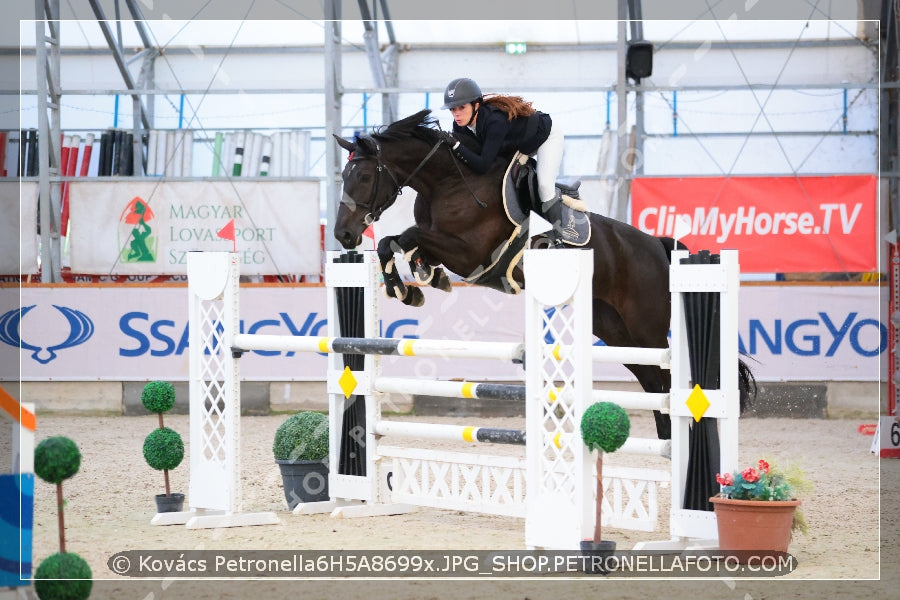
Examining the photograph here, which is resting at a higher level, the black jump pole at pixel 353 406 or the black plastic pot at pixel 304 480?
the black jump pole at pixel 353 406

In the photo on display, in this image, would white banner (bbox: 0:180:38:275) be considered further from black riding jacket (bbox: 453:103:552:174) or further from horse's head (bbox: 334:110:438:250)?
black riding jacket (bbox: 453:103:552:174)

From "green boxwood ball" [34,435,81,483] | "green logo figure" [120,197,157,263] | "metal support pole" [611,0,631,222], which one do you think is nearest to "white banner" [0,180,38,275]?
"green logo figure" [120,197,157,263]

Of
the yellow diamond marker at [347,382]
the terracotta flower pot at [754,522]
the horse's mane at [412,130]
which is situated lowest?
the terracotta flower pot at [754,522]

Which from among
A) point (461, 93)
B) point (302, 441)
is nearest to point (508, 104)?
point (461, 93)

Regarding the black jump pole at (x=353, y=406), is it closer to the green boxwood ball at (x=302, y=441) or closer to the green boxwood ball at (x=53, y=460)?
the green boxwood ball at (x=302, y=441)

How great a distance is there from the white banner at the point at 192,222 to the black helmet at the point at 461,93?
5119 millimetres

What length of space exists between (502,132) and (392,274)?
0.90 metres

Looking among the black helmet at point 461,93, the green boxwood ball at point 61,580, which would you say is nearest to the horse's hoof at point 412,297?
the black helmet at point 461,93

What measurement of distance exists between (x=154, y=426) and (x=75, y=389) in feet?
4.10

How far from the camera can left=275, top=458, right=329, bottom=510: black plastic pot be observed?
17.3 feet

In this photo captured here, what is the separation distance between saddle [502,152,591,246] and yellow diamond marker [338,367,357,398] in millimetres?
1084

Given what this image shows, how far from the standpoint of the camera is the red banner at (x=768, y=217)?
9.84 metres

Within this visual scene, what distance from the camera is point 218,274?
4914 millimetres

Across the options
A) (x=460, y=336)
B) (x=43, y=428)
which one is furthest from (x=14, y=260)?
(x=460, y=336)
